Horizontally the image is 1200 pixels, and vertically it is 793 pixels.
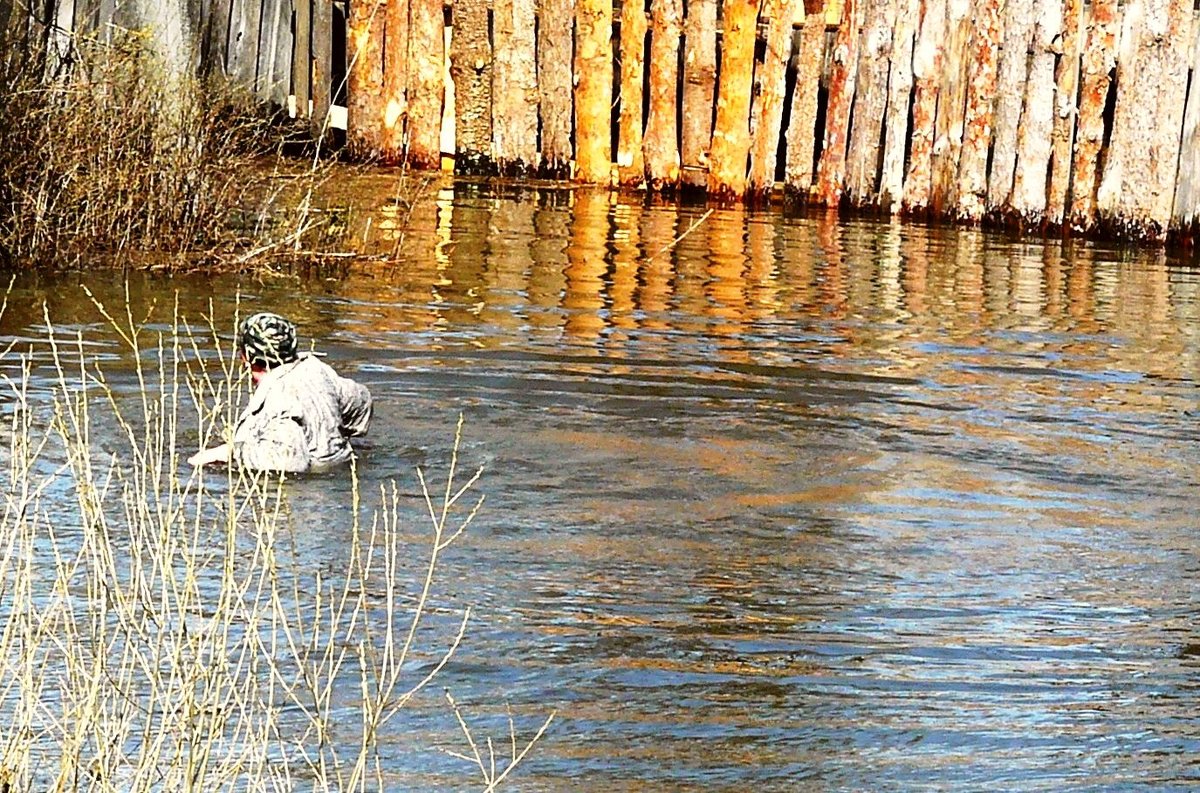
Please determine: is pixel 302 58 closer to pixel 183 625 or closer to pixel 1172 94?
pixel 1172 94

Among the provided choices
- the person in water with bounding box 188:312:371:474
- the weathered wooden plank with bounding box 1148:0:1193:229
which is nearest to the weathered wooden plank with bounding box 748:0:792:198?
the weathered wooden plank with bounding box 1148:0:1193:229

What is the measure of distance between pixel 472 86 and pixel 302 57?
70.6 inches

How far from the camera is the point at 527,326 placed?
1246 centimetres

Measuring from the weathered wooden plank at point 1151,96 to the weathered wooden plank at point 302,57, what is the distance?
→ 7.57 m

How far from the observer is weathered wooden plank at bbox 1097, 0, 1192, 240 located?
1655 cm

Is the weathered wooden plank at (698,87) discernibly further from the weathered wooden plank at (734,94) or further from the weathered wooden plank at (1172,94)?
the weathered wooden plank at (1172,94)

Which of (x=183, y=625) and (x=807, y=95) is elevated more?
(x=807, y=95)

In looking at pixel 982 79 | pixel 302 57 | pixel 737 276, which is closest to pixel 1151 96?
pixel 982 79

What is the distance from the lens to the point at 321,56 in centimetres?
1966

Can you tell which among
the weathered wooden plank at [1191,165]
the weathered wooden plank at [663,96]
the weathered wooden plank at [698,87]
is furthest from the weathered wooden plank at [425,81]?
the weathered wooden plank at [1191,165]

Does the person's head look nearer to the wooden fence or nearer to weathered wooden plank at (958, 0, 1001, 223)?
the wooden fence

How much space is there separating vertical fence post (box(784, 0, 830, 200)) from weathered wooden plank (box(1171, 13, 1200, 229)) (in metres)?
3.11

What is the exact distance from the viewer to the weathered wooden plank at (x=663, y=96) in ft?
59.8

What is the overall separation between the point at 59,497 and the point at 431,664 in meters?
2.44
